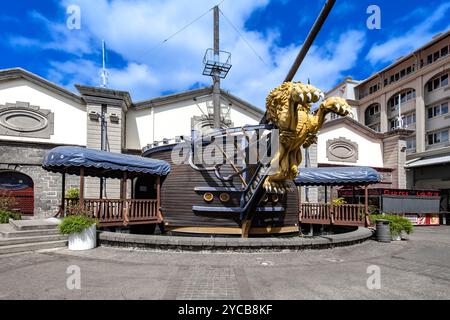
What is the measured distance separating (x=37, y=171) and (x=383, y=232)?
687 inches

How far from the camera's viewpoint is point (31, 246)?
859 cm

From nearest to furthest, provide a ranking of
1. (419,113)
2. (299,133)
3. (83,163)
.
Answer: (299,133)
(83,163)
(419,113)

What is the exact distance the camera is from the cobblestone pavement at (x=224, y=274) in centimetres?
525

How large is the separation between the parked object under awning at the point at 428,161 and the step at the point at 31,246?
29508 mm

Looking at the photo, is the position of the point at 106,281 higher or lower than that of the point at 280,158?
lower

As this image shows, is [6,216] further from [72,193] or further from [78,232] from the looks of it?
[78,232]

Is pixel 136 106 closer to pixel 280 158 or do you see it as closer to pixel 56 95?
pixel 56 95

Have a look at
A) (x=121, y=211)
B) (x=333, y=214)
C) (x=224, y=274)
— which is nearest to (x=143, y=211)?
(x=121, y=211)

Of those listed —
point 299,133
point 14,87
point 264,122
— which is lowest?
point 299,133

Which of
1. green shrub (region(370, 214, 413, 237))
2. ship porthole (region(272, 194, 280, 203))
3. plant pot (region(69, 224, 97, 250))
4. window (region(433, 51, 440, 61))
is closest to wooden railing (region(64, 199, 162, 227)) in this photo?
plant pot (region(69, 224, 97, 250))

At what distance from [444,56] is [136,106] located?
2972 centimetres

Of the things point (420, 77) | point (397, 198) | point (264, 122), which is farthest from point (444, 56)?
point (264, 122)

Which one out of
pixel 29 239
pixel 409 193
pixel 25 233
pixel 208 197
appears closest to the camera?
pixel 29 239
